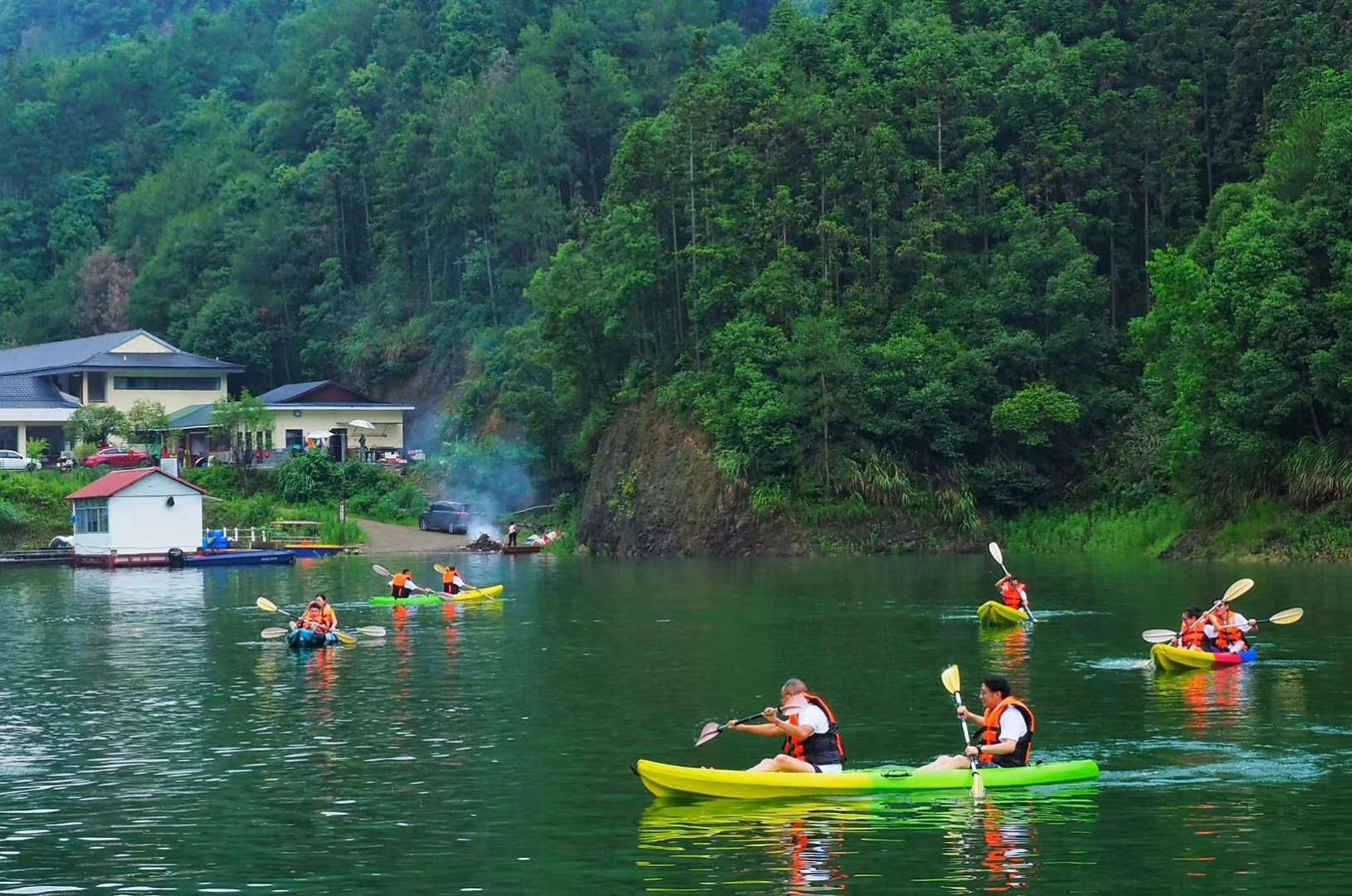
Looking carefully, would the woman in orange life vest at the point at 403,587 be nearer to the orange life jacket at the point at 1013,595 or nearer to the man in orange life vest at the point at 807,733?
the orange life jacket at the point at 1013,595

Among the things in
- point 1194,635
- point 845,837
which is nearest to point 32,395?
point 1194,635

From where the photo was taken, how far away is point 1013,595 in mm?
43344

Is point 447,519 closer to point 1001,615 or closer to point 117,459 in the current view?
point 117,459

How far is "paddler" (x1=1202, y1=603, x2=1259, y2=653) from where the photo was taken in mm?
35250

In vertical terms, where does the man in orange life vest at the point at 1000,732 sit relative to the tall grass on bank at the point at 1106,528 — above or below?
below

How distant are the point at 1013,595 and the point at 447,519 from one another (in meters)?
54.3

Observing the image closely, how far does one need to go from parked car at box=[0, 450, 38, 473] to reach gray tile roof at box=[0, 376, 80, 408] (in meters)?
7.00

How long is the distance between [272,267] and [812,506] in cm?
6195

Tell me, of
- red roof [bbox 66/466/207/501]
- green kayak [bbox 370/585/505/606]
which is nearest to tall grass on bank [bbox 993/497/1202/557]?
green kayak [bbox 370/585/505/606]

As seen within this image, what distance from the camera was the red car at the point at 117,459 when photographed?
9781 cm

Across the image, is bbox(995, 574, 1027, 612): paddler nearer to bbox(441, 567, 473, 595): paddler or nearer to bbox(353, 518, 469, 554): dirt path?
bbox(441, 567, 473, 595): paddler

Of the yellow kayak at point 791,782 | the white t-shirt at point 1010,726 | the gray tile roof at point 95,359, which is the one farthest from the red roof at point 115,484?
the white t-shirt at point 1010,726

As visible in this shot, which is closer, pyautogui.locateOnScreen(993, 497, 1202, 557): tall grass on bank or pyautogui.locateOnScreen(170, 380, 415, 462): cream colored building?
pyautogui.locateOnScreen(993, 497, 1202, 557): tall grass on bank

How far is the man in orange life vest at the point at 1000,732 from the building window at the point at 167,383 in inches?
3820
